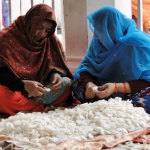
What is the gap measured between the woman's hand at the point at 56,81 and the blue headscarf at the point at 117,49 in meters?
0.18

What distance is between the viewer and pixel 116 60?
189 centimetres

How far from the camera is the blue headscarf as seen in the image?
180 centimetres

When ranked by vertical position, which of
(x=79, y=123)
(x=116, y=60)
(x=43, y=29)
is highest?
(x=43, y=29)

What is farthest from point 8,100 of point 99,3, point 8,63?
point 99,3

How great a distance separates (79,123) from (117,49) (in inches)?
23.3

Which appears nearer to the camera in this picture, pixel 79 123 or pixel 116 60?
pixel 79 123

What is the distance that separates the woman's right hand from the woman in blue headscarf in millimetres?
258

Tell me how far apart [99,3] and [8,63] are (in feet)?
3.23

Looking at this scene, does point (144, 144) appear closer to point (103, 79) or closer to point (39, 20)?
point (103, 79)

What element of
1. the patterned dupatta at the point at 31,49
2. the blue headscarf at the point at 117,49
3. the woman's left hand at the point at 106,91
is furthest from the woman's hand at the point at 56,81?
the woman's left hand at the point at 106,91

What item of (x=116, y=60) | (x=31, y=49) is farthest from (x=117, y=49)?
(x=31, y=49)

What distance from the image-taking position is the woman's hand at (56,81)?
198 cm

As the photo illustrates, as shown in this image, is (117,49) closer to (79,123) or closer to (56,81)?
(56,81)

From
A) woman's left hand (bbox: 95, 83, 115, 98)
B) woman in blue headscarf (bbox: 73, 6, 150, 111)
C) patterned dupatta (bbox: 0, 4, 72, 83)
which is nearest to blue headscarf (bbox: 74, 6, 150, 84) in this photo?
woman in blue headscarf (bbox: 73, 6, 150, 111)
